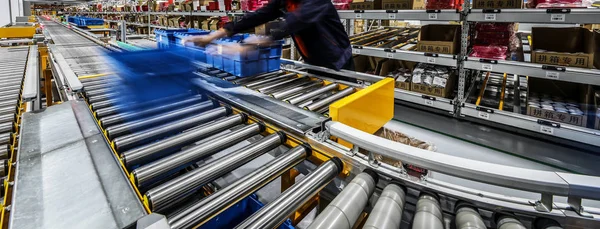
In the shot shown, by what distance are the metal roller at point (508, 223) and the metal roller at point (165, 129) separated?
0.87 meters

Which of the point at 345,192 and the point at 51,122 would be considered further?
the point at 51,122

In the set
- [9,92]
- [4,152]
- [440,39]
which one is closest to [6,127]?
[4,152]

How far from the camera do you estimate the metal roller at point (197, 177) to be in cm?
69

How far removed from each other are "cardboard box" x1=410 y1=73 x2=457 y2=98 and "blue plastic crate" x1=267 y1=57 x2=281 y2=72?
239cm

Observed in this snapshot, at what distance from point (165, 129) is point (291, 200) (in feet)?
1.84

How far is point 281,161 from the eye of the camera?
2.79ft

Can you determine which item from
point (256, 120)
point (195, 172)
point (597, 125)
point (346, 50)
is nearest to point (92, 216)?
point (195, 172)

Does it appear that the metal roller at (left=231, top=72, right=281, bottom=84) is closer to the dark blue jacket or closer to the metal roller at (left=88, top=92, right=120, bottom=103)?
the dark blue jacket

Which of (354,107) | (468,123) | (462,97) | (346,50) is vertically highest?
(346,50)

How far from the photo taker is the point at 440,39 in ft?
12.9

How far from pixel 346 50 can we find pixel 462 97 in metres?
1.97

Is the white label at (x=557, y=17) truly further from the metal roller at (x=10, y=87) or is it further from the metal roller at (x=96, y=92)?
the metal roller at (x=10, y=87)

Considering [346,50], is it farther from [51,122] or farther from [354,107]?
[51,122]

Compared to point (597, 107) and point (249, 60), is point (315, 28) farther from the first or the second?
point (597, 107)
